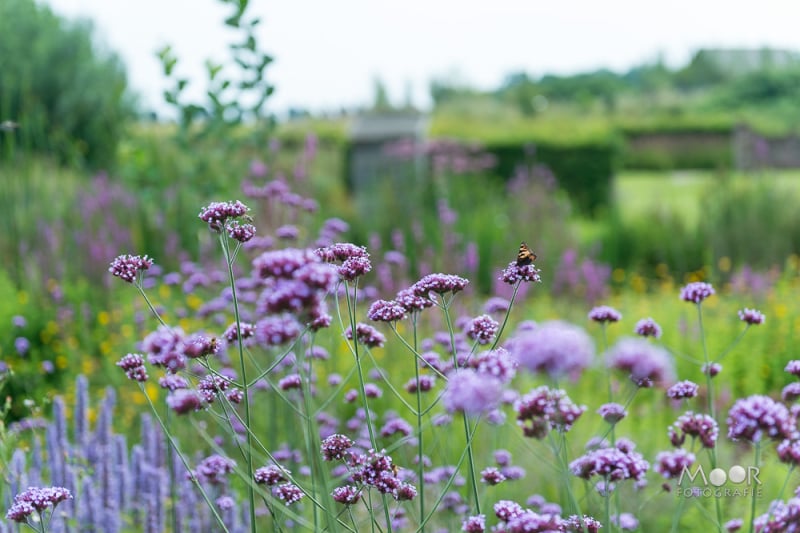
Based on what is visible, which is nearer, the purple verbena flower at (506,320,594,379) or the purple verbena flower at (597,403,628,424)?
the purple verbena flower at (506,320,594,379)

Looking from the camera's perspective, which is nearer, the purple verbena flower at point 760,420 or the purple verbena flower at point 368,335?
the purple verbena flower at point 760,420

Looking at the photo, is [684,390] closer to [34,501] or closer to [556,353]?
[556,353]

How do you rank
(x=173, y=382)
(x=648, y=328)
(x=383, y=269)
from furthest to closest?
(x=383, y=269) < (x=648, y=328) < (x=173, y=382)

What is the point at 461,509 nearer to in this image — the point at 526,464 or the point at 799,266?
the point at 526,464

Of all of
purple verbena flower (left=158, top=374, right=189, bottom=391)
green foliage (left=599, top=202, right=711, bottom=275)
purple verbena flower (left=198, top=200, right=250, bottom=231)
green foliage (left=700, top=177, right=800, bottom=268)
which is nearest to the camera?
purple verbena flower (left=198, top=200, right=250, bottom=231)

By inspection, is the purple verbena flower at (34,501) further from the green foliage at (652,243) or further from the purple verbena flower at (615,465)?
the green foliage at (652,243)

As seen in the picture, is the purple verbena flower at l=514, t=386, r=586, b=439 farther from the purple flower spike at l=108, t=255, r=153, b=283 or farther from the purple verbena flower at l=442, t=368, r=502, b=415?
the purple flower spike at l=108, t=255, r=153, b=283

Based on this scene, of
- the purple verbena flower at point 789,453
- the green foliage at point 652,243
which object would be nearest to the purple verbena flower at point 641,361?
the purple verbena flower at point 789,453

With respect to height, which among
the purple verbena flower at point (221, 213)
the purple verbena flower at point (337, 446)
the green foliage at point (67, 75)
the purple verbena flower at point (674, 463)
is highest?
the green foliage at point (67, 75)

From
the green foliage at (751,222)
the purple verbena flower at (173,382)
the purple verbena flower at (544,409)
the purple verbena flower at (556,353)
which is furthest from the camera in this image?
the green foliage at (751,222)

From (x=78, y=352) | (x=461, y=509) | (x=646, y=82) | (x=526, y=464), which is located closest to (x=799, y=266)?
(x=526, y=464)

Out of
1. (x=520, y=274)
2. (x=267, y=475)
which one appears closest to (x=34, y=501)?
(x=267, y=475)

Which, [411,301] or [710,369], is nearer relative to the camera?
[411,301]

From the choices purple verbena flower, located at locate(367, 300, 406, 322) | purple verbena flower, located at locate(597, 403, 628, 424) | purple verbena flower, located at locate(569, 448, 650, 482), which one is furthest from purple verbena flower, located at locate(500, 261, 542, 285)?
purple verbena flower, located at locate(569, 448, 650, 482)
